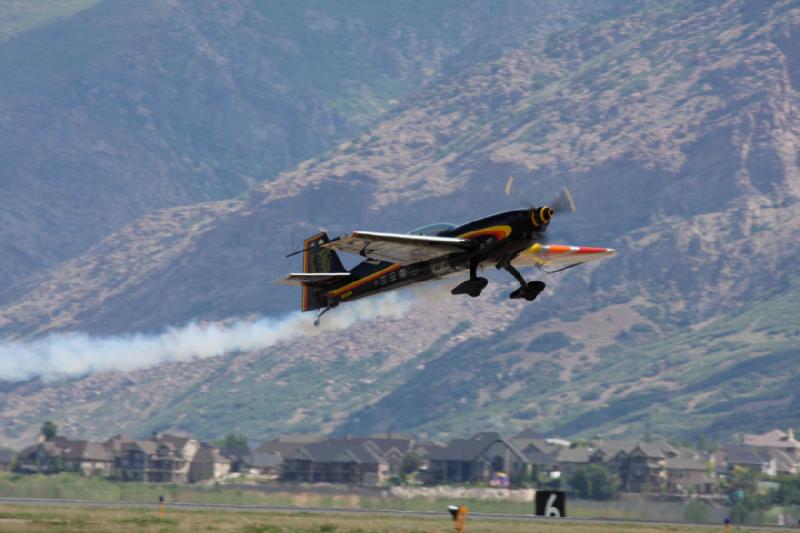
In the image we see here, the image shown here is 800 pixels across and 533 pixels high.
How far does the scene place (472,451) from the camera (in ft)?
645

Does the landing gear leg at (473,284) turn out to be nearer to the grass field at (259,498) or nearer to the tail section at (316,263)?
the tail section at (316,263)

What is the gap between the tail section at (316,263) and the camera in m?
90.9

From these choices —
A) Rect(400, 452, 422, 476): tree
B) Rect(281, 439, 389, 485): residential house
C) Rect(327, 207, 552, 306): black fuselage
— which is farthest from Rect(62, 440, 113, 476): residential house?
Rect(327, 207, 552, 306): black fuselage

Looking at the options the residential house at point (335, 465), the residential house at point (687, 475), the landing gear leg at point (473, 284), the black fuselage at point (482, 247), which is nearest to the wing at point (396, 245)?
the black fuselage at point (482, 247)

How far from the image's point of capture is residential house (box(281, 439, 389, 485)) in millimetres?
180375

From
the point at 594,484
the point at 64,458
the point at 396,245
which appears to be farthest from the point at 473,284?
the point at 64,458

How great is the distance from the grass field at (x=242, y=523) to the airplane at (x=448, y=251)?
40.3 ft

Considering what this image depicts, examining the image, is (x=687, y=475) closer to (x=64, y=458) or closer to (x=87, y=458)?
(x=87, y=458)

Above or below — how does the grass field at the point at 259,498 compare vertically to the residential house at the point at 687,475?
below

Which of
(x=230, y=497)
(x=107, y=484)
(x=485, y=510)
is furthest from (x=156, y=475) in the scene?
(x=485, y=510)

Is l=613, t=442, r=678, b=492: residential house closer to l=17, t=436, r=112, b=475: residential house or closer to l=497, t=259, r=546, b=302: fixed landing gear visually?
l=17, t=436, r=112, b=475: residential house

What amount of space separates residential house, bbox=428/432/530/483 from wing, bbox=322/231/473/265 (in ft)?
331

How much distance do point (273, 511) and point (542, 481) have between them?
236ft

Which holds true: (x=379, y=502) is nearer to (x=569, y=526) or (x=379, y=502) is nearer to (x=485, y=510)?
(x=485, y=510)
